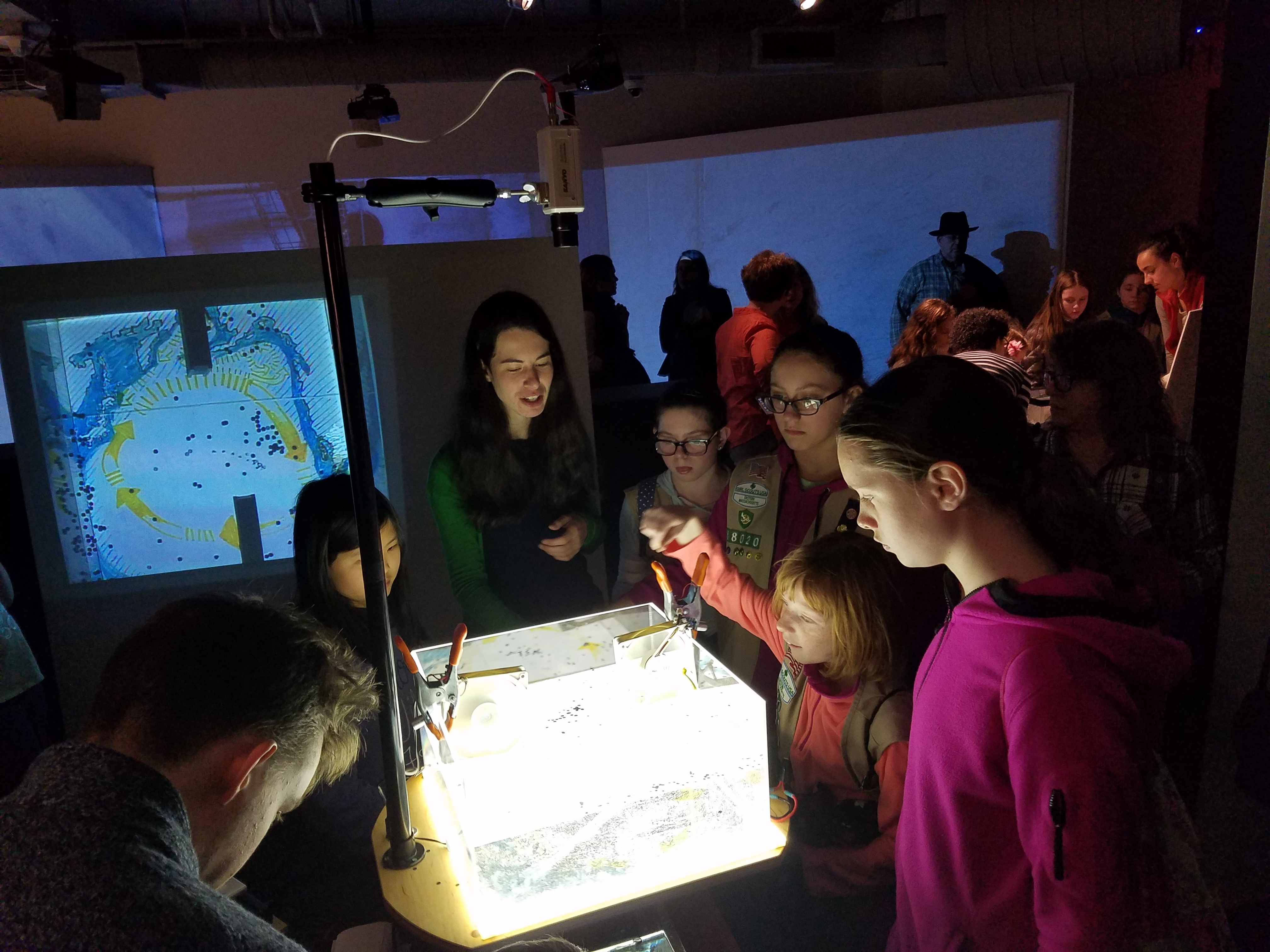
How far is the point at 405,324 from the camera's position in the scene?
2.67 m

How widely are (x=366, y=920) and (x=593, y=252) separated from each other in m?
5.71

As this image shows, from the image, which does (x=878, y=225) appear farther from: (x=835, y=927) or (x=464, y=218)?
(x=835, y=927)

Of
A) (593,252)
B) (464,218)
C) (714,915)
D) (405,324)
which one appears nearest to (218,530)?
(405,324)

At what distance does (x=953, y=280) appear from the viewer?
17.4ft

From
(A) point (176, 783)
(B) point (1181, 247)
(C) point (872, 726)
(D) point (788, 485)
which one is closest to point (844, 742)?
(C) point (872, 726)

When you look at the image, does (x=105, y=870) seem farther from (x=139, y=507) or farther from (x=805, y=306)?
(x=805, y=306)

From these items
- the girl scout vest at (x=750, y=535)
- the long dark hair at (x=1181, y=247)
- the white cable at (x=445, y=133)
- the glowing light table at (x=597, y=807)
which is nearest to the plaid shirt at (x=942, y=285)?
the long dark hair at (x=1181, y=247)

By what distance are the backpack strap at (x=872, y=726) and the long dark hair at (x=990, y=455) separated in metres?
0.55

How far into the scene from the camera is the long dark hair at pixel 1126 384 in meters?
2.07

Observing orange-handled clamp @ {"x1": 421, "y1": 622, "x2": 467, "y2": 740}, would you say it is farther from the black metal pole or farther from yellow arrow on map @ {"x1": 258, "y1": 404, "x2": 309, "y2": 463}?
yellow arrow on map @ {"x1": 258, "y1": 404, "x2": 309, "y2": 463}

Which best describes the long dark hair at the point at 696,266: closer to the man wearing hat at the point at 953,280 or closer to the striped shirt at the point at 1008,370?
the man wearing hat at the point at 953,280

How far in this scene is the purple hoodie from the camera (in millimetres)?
960

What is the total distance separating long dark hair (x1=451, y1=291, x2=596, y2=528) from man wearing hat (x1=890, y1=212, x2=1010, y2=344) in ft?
10.9

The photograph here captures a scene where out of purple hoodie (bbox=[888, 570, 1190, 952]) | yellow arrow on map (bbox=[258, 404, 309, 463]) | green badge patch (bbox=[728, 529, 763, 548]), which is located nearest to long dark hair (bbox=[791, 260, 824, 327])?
green badge patch (bbox=[728, 529, 763, 548])
